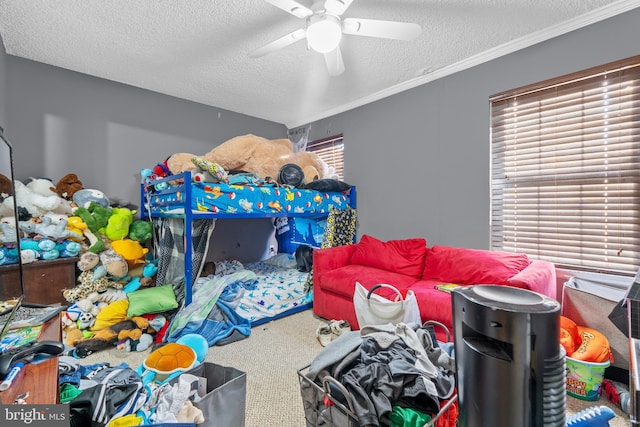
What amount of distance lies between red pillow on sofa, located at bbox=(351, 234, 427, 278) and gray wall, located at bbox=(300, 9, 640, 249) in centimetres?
32

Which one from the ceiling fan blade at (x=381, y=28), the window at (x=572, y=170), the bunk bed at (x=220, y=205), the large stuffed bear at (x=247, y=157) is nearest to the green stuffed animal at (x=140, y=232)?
the bunk bed at (x=220, y=205)

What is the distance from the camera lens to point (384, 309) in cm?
185

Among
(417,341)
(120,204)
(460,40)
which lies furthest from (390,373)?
(120,204)

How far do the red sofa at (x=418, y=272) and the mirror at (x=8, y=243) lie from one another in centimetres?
207

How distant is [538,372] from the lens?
2.13 ft

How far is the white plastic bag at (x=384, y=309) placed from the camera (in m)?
1.78

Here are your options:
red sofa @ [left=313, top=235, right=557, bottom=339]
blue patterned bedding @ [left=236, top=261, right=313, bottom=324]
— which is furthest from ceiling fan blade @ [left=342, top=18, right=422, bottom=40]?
blue patterned bedding @ [left=236, top=261, right=313, bottom=324]

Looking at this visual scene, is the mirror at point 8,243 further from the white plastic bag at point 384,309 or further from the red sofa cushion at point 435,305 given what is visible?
the red sofa cushion at point 435,305

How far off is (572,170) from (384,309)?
181 cm

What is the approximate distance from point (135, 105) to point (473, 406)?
4.00m

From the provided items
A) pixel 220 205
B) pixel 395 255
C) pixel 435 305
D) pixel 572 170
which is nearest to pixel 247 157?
pixel 220 205

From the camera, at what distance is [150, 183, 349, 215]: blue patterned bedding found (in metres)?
2.43

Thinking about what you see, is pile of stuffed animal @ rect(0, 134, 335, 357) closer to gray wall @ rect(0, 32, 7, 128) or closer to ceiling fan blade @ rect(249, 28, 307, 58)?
gray wall @ rect(0, 32, 7, 128)

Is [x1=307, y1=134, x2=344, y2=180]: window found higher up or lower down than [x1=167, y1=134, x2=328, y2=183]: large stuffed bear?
higher up
